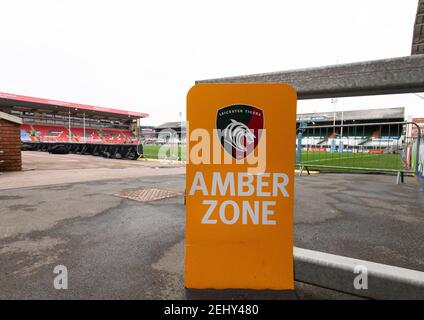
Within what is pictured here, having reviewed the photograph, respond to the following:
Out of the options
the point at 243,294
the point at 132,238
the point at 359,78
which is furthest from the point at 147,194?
the point at 359,78

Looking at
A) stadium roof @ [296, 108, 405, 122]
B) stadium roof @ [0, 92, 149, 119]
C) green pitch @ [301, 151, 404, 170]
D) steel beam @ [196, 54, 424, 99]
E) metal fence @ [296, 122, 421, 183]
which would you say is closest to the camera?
steel beam @ [196, 54, 424, 99]

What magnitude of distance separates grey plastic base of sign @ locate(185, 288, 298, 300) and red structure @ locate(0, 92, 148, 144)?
43.7m

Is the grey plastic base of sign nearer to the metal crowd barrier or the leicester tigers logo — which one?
the leicester tigers logo

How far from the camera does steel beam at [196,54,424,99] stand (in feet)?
6.70

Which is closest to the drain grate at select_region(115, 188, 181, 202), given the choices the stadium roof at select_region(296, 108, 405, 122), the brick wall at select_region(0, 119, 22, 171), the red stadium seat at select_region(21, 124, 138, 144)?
the brick wall at select_region(0, 119, 22, 171)

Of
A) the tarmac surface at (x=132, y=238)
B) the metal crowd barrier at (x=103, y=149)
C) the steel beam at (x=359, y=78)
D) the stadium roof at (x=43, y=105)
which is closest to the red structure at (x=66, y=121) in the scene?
the stadium roof at (x=43, y=105)

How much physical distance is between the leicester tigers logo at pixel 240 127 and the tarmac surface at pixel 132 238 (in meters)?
1.28

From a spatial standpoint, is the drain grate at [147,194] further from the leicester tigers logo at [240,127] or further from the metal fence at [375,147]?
the metal fence at [375,147]

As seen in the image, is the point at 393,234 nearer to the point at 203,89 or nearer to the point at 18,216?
the point at 203,89

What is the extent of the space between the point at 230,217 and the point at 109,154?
64.2ft

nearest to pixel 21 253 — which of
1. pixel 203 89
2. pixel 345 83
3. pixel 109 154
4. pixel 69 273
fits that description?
pixel 69 273

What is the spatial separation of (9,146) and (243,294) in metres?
12.4

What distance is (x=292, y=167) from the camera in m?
1.82

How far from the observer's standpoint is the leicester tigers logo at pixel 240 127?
1769mm
